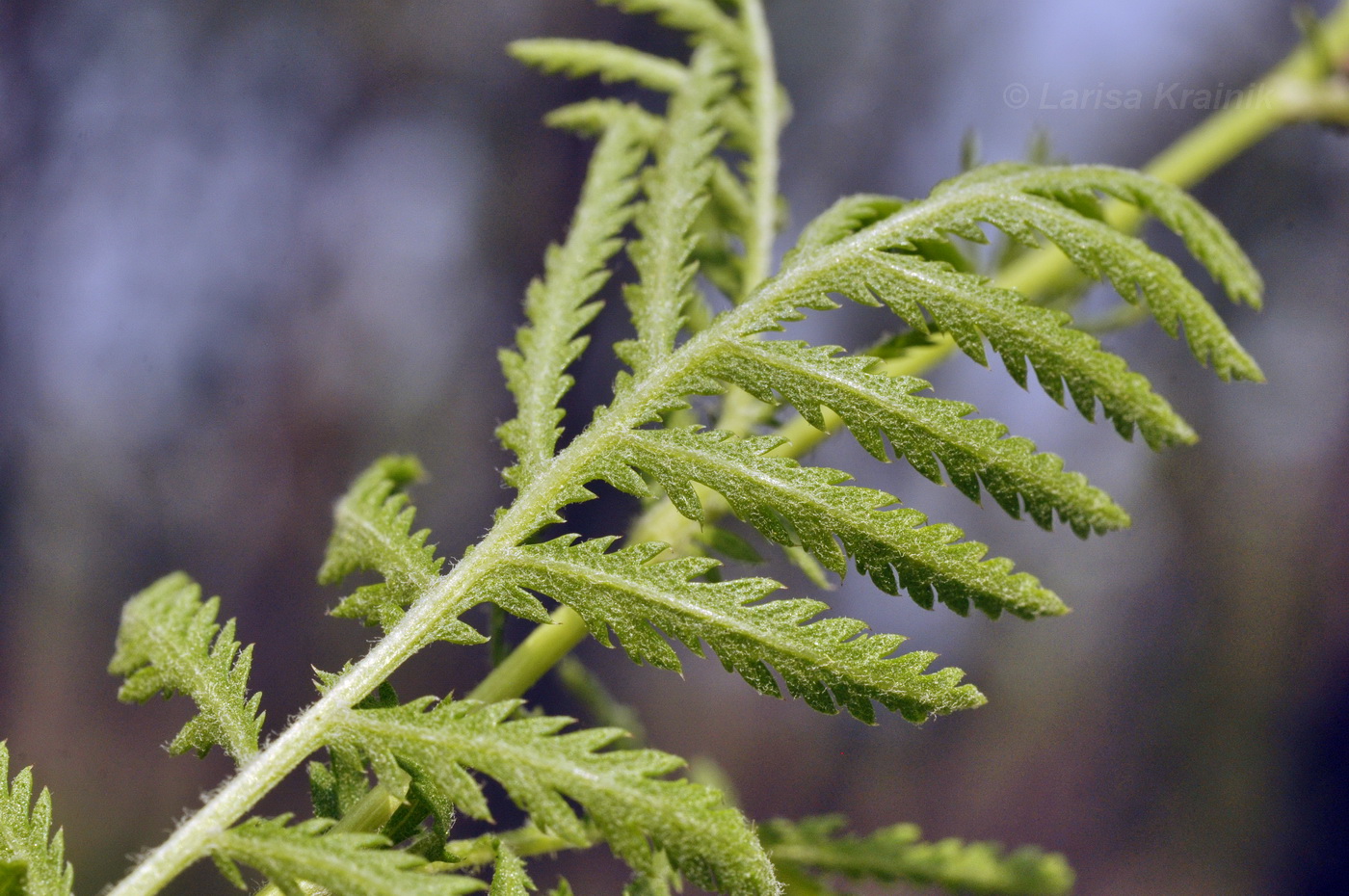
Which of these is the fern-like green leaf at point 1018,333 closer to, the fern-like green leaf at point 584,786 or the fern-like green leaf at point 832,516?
the fern-like green leaf at point 832,516

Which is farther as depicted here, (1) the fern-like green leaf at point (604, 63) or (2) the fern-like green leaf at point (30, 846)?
(1) the fern-like green leaf at point (604, 63)

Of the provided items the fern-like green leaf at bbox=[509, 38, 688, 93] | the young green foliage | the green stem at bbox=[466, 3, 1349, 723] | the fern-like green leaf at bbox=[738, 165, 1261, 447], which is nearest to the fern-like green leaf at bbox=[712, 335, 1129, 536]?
the fern-like green leaf at bbox=[738, 165, 1261, 447]

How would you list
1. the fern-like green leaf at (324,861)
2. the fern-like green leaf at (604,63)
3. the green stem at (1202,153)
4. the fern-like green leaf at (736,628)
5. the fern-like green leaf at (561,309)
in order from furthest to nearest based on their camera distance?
the fern-like green leaf at (604,63) → the green stem at (1202,153) → the fern-like green leaf at (561,309) → the fern-like green leaf at (736,628) → the fern-like green leaf at (324,861)

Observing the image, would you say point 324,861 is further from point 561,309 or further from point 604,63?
point 604,63

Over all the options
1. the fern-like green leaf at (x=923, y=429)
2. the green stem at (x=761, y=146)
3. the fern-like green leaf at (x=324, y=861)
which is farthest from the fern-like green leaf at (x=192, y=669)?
the green stem at (x=761, y=146)

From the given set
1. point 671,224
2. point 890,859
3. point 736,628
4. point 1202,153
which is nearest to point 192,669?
point 736,628

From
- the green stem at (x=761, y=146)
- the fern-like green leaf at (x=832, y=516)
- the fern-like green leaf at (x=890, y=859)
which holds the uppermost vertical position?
the green stem at (x=761, y=146)

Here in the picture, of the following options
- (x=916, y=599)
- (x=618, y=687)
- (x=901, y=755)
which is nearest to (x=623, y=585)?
(x=916, y=599)
